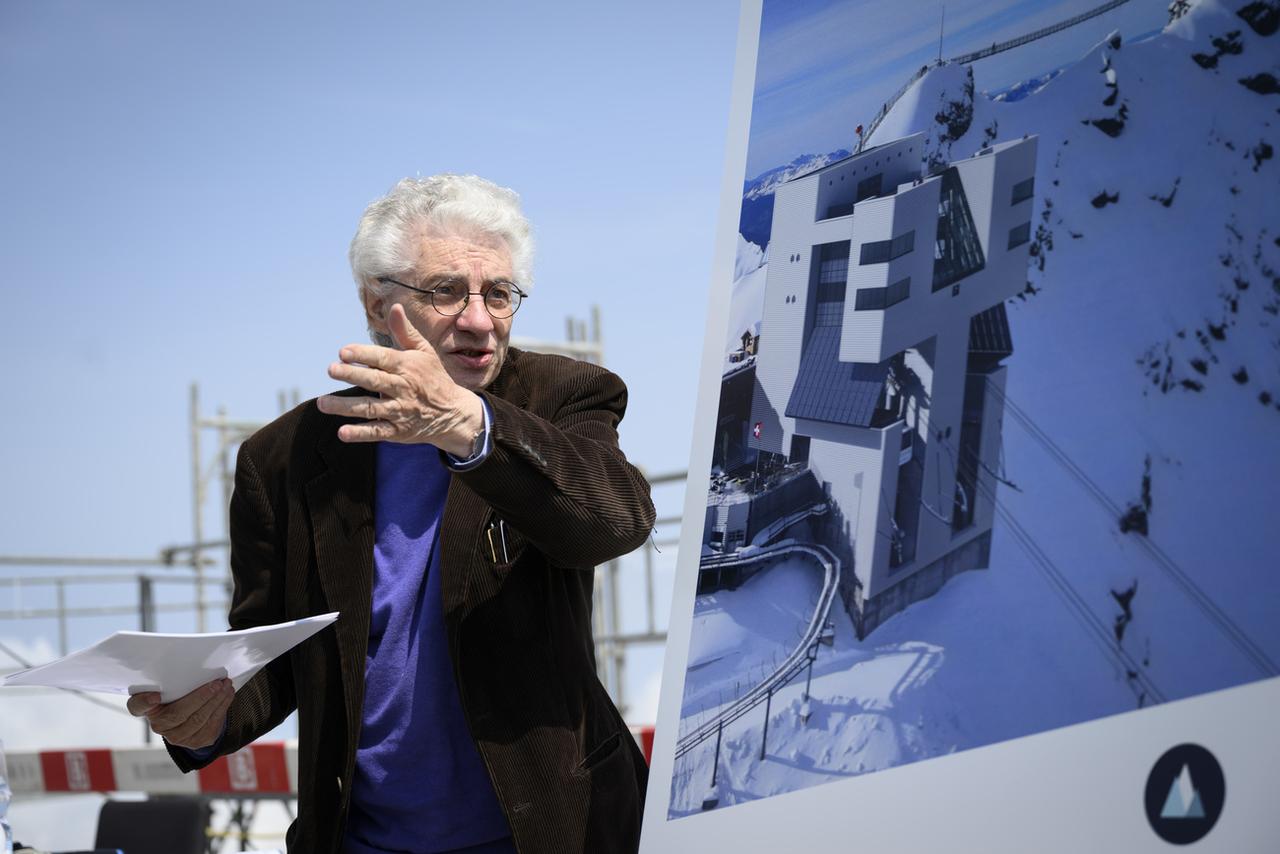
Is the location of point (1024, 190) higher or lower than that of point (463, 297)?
higher

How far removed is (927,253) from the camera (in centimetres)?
112

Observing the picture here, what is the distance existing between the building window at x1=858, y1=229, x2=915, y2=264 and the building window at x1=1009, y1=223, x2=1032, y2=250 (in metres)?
0.12

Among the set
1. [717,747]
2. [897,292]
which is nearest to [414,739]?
[717,747]

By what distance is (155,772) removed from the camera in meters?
6.25

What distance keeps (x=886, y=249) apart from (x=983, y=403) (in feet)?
A: 0.66

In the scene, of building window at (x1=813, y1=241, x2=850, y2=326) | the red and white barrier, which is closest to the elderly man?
building window at (x1=813, y1=241, x2=850, y2=326)

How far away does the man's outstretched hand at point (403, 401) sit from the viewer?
1.19 meters

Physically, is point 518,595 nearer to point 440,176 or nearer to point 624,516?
point 624,516

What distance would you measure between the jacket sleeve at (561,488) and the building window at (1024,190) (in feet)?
1.73

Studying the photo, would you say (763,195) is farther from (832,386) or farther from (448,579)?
(448,579)

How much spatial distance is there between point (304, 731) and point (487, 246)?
632 millimetres

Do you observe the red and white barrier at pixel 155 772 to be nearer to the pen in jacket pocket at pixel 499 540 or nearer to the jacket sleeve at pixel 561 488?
the pen in jacket pocket at pixel 499 540

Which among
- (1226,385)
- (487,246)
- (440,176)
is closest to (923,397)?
(1226,385)

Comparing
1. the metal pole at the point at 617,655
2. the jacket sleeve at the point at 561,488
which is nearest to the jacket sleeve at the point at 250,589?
the jacket sleeve at the point at 561,488
